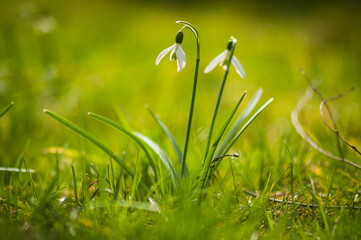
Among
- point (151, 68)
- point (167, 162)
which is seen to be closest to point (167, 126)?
point (167, 162)

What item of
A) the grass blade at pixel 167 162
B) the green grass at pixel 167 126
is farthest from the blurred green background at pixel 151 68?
the grass blade at pixel 167 162

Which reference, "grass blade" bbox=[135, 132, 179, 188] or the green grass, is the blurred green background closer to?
the green grass

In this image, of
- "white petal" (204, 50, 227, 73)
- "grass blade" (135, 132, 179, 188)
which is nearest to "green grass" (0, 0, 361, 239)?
"grass blade" (135, 132, 179, 188)

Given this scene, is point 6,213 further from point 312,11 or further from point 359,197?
point 312,11

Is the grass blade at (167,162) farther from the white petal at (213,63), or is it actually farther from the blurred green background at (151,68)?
the white petal at (213,63)

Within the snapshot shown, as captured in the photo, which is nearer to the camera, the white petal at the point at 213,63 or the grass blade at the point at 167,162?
the white petal at the point at 213,63

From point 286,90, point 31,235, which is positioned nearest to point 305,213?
point 31,235
